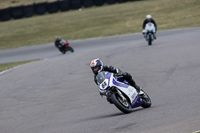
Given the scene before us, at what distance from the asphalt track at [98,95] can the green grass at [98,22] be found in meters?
13.0

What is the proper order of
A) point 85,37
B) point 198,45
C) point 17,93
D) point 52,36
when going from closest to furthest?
point 17,93 → point 198,45 → point 85,37 → point 52,36

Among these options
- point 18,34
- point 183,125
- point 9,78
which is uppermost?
point 183,125


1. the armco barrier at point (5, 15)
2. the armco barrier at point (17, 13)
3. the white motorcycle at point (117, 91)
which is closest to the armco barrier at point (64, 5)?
the armco barrier at point (17, 13)

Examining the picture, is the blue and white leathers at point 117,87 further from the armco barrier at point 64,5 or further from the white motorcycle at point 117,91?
the armco barrier at point 64,5

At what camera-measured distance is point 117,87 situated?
7703mm

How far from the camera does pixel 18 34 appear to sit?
3653 cm

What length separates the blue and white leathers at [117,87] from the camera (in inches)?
299

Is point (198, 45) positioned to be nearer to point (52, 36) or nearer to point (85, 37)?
point (85, 37)

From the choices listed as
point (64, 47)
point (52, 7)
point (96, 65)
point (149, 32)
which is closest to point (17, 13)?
point (52, 7)

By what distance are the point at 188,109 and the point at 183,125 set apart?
1.32m

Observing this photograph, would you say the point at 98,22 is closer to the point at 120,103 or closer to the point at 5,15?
the point at 5,15

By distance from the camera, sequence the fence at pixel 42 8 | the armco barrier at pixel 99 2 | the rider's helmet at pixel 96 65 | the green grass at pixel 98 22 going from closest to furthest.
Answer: the rider's helmet at pixel 96 65 → the green grass at pixel 98 22 → the armco barrier at pixel 99 2 → the fence at pixel 42 8

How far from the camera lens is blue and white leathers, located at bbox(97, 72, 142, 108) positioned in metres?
7.59

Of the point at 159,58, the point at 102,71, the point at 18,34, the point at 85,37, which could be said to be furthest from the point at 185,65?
the point at 18,34
